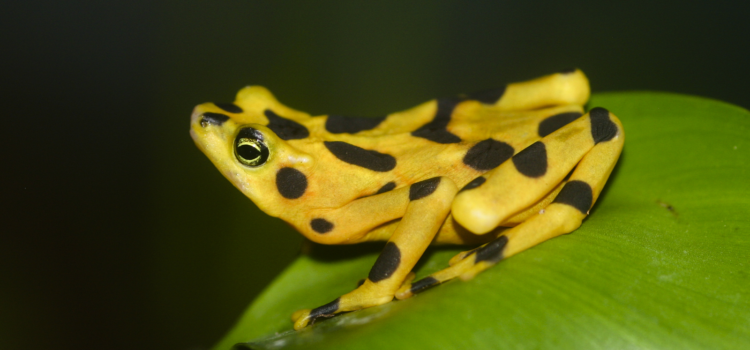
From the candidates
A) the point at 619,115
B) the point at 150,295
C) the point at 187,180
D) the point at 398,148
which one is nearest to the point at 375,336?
the point at 398,148

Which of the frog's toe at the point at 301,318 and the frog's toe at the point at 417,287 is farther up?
the frog's toe at the point at 301,318

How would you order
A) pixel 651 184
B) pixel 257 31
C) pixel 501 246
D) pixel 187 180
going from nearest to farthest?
pixel 501 246
pixel 651 184
pixel 187 180
pixel 257 31

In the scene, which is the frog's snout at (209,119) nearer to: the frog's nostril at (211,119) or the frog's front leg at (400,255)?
the frog's nostril at (211,119)

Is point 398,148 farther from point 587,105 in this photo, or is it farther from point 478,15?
point 478,15

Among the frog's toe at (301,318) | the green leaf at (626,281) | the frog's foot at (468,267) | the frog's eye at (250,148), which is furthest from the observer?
the frog's eye at (250,148)

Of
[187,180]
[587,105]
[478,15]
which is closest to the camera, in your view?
[587,105]

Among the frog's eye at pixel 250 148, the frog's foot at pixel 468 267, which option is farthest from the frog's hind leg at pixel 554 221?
the frog's eye at pixel 250 148

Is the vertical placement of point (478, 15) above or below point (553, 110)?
above

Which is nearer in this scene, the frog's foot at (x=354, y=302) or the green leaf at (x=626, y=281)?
the green leaf at (x=626, y=281)
